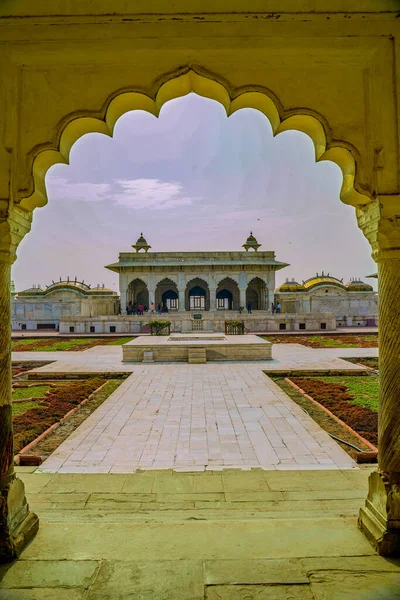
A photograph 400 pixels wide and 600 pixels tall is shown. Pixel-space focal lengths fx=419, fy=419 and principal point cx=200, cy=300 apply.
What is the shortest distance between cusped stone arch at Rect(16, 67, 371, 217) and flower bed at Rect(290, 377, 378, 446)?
4266mm

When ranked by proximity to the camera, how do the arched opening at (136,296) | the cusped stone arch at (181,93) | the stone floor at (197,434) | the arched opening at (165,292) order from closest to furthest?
the cusped stone arch at (181,93) → the stone floor at (197,434) → the arched opening at (136,296) → the arched opening at (165,292)

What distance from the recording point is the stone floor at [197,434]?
5.03 m

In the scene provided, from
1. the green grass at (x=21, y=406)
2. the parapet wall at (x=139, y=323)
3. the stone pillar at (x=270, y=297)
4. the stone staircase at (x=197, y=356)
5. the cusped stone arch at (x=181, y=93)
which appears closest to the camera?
the cusped stone arch at (x=181, y=93)

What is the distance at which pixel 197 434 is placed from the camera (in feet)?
20.2

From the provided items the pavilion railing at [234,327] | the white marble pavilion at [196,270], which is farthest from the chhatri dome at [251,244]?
the pavilion railing at [234,327]

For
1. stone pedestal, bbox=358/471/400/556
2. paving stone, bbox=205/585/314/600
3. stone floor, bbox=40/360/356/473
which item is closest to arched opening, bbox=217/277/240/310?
stone floor, bbox=40/360/356/473

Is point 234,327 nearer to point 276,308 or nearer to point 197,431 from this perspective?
point 276,308

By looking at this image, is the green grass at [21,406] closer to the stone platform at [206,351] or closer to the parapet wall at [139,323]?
the stone platform at [206,351]

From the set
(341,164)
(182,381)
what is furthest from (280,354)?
(341,164)

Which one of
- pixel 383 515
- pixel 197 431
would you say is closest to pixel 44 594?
pixel 383 515

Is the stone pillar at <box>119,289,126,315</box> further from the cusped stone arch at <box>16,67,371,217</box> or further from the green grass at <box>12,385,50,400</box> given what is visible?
the cusped stone arch at <box>16,67,371,217</box>

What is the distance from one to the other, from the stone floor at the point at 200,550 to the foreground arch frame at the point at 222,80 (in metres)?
0.35

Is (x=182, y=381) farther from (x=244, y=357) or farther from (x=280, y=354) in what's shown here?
(x=280, y=354)

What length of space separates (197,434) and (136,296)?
33180 mm
